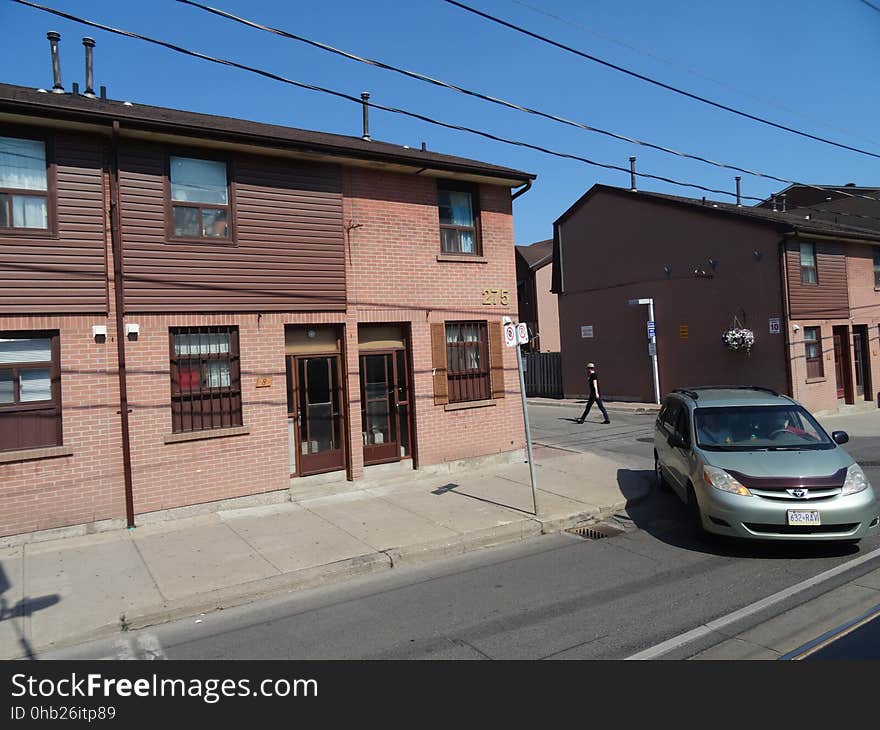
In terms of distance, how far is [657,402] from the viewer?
2161 cm

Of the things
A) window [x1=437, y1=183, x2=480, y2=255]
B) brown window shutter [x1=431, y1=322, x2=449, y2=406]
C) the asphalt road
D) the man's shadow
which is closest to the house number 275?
window [x1=437, y1=183, x2=480, y2=255]

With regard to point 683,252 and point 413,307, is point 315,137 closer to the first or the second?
point 413,307

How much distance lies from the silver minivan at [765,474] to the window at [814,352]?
495 inches

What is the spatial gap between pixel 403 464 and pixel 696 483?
513 cm

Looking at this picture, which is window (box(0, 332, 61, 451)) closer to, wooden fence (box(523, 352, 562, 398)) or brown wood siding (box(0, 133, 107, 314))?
brown wood siding (box(0, 133, 107, 314))

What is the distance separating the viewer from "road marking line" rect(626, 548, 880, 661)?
4449 millimetres

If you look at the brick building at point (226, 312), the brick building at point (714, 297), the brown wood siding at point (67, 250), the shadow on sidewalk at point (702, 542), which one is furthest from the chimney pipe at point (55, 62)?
the brick building at point (714, 297)

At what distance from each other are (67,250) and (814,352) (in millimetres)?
19904

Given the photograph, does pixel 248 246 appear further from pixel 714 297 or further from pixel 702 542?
pixel 714 297

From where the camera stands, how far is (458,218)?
11.7 meters

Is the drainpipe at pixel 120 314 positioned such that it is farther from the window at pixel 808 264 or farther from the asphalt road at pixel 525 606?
the window at pixel 808 264

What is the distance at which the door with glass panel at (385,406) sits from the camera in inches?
414

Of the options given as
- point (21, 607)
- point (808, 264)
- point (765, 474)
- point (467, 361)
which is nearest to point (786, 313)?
point (808, 264)
